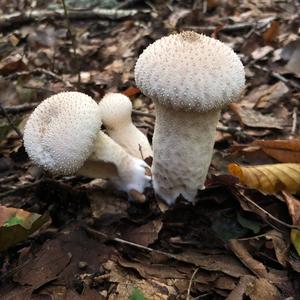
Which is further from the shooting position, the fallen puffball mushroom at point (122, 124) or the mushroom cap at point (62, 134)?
the fallen puffball mushroom at point (122, 124)

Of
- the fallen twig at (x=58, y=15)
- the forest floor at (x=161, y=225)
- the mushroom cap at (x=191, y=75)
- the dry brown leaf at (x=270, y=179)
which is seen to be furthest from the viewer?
the fallen twig at (x=58, y=15)

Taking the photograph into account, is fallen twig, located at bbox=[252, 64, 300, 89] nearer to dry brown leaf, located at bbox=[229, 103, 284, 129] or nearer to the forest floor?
the forest floor

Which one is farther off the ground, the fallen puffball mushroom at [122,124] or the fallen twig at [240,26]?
the fallen puffball mushroom at [122,124]

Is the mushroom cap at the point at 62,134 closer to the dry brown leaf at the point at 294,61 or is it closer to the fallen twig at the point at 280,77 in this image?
the fallen twig at the point at 280,77

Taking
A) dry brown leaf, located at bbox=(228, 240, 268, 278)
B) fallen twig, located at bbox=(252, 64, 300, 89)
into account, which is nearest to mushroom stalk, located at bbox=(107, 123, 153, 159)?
dry brown leaf, located at bbox=(228, 240, 268, 278)

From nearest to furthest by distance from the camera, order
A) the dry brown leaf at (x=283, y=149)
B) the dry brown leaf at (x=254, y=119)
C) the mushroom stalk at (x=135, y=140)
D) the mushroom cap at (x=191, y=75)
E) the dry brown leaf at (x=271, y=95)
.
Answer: the mushroom cap at (x=191, y=75), the dry brown leaf at (x=283, y=149), the mushroom stalk at (x=135, y=140), the dry brown leaf at (x=254, y=119), the dry brown leaf at (x=271, y=95)

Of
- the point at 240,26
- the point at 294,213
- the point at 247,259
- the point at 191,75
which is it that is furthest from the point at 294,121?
the point at 240,26

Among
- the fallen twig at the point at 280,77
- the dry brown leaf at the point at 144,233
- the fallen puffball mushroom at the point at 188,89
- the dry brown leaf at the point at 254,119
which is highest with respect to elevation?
the fallen puffball mushroom at the point at 188,89

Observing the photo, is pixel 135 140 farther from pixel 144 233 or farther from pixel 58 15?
pixel 58 15

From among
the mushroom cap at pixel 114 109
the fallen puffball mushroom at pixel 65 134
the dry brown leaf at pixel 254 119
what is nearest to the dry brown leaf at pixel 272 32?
the dry brown leaf at pixel 254 119
